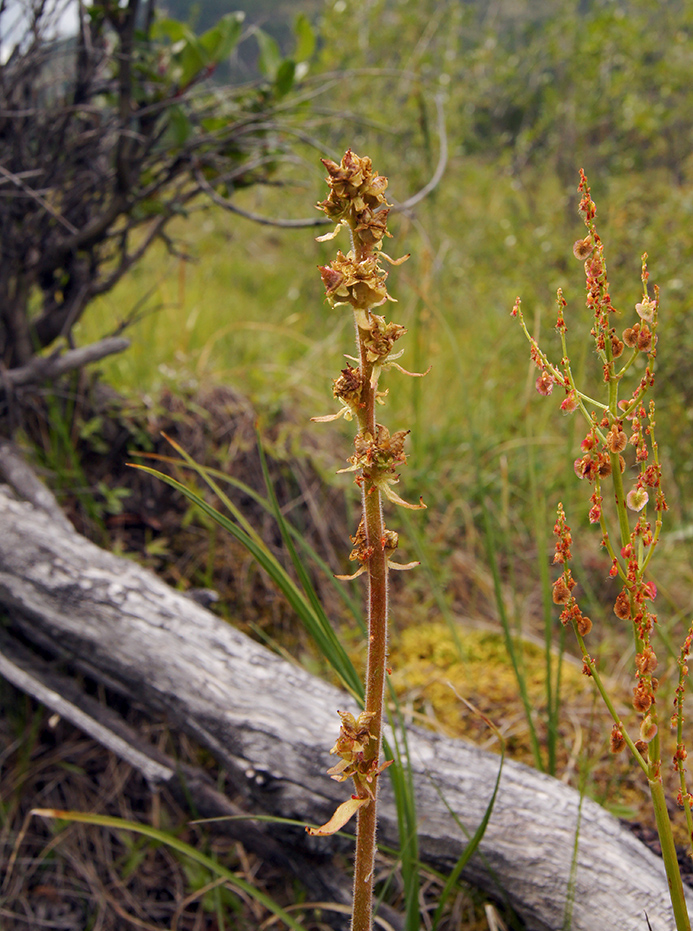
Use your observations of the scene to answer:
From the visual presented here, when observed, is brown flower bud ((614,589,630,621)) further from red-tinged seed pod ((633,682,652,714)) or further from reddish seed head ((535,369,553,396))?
reddish seed head ((535,369,553,396))

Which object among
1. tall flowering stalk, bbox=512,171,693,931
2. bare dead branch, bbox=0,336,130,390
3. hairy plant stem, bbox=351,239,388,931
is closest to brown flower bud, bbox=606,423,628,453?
tall flowering stalk, bbox=512,171,693,931

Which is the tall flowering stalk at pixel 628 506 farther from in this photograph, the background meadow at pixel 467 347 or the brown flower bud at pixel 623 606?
the background meadow at pixel 467 347

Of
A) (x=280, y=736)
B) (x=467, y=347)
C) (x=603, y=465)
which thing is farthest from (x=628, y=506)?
(x=467, y=347)

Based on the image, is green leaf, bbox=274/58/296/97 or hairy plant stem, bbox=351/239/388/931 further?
green leaf, bbox=274/58/296/97

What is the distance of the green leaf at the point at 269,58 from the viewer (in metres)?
2.02

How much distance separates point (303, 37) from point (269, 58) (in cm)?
12

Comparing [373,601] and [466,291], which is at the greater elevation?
[466,291]

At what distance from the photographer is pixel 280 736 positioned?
1.39 meters

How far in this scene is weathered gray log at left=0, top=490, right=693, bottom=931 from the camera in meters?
1.13

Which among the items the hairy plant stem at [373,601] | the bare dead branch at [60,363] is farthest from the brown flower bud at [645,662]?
the bare dead branch at [60,363]

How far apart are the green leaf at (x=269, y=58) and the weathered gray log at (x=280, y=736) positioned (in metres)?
1.46

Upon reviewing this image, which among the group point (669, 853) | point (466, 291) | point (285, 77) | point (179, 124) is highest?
point (285, 77)

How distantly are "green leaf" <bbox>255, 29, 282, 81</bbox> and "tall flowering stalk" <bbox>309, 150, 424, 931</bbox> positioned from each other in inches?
66.4

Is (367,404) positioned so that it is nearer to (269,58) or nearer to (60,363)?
(60,363)
